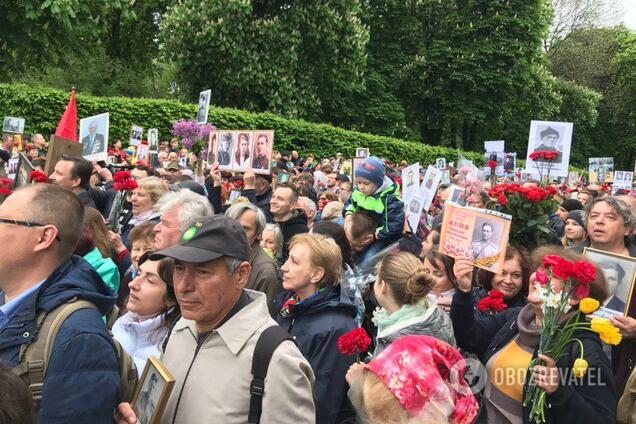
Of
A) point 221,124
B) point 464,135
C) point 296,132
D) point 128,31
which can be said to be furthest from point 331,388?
point 464,135

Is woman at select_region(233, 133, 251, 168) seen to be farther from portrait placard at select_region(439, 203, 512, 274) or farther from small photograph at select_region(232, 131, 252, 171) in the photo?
portrait placard at select_region(439, 203, 512, 274)

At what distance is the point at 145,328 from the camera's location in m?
3.58

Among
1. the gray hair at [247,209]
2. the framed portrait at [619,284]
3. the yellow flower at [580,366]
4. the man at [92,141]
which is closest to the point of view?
the yellow flower at [580,366]

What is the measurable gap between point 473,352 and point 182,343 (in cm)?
195

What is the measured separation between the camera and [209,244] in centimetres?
267

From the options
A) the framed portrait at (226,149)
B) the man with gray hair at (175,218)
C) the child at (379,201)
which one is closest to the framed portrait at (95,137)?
the framed portrait at (226,149)

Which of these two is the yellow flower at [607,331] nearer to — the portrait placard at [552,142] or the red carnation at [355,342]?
the red carnation at [355,342]

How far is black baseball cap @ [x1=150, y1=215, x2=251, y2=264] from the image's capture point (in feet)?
8.63

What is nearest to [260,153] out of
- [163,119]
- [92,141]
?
[92,141]

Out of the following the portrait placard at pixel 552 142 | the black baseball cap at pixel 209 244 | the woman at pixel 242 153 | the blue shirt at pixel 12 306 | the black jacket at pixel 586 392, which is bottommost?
Answer: the black jacket at pixel 586 392

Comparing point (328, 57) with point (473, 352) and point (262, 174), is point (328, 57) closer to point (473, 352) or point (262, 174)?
point (262, 174)

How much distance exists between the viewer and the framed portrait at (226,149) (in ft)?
30.7

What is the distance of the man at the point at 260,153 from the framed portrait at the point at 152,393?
6475mm

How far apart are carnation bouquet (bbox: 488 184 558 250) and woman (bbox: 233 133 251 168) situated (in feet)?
14.2
